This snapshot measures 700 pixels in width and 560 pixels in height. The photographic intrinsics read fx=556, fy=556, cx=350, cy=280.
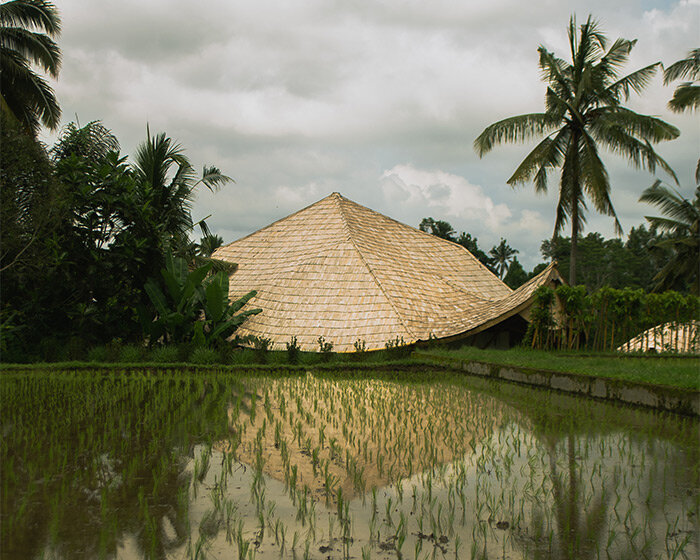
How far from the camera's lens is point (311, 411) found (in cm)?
620

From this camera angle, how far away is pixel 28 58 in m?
14.1

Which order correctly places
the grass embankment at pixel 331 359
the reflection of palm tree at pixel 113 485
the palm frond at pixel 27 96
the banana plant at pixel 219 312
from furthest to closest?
1. the palm frond at pixel 27 96
2. the banana plant at pixel 219 312
3. the grass embankment at pixel 331 359
4. the reflection of palm tree at pixel 113 485

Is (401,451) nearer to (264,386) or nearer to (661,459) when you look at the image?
(661,459)

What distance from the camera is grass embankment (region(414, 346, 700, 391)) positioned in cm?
645

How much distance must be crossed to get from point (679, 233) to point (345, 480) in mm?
22679

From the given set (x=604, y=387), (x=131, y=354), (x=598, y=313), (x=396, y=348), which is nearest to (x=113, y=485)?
(x=604, y=387)

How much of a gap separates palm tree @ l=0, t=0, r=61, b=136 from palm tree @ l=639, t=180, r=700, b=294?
20189 millimetres

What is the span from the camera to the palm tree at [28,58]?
1353 centimetres

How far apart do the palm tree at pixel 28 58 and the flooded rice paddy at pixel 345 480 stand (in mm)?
10643

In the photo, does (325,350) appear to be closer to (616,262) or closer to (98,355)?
(98,355)

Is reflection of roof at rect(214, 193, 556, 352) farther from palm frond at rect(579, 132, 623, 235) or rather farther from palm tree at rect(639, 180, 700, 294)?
palm tree at rect(639, 180, 700, 294)

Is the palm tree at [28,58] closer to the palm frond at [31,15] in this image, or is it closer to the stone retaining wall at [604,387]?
the palm frond at [31,15]

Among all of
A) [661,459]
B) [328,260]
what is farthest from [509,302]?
[661,459]

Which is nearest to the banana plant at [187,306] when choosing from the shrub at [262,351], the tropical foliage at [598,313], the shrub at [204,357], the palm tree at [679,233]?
the shrub at [204,357]
